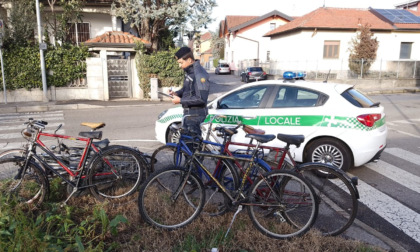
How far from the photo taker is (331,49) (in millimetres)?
28250

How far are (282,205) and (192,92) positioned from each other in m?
1.99

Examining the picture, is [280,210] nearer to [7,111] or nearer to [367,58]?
[7,111]

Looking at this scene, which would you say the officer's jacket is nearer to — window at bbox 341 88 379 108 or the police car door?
the police car door

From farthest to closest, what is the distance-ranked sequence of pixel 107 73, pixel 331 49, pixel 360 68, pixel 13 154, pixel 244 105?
pixel 331 49
pixel 360 68
pixel 107 73
pixel 244 105
pixel 13 154

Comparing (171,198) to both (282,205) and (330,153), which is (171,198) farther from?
(330,153)

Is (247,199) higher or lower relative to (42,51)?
lower

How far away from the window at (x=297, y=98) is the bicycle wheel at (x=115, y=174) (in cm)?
271

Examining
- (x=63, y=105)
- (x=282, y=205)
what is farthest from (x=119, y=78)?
(x=282, y=205)

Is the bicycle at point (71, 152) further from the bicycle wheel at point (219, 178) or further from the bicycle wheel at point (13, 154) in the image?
the bicycle wheel at point (219, 178)

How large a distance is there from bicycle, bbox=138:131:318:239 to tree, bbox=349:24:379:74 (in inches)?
965

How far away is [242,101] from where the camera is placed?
626 cm

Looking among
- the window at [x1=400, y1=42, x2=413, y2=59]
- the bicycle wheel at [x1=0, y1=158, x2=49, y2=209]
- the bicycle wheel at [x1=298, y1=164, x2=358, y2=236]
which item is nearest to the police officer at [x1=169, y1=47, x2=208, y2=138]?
the bicycle wheel at [x1=298, y1=164, x2=358, y2=236]

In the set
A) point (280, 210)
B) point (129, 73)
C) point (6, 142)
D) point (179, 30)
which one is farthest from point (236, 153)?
point (179, 30)

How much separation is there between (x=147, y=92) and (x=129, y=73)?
1.31m
